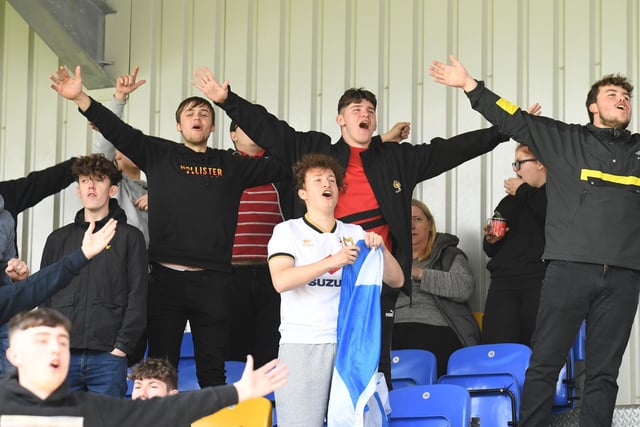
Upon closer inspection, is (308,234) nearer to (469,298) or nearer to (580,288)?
(580,288)

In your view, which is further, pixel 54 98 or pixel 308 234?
pixel 54 98

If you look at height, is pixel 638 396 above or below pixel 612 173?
below

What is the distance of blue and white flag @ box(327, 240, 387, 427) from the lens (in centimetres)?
425

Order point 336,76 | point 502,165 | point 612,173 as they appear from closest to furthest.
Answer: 1. point 612,173
2. point 502,165
3. point 336,76

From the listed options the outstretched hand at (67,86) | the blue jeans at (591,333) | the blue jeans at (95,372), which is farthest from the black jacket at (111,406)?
the outstretched hand at (67,86)

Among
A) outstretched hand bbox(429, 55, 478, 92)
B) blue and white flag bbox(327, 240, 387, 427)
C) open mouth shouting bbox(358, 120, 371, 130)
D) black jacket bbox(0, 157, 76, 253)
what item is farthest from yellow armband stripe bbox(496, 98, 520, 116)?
black jacket bbox(0, 157, 76, 253)

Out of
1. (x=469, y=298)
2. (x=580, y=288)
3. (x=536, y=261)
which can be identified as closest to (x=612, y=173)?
(x=580, y=288)

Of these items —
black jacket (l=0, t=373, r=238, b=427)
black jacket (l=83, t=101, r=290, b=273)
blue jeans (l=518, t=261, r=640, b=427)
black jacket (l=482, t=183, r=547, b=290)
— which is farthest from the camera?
black jacket (l=482, t=183, r=547, b=290)

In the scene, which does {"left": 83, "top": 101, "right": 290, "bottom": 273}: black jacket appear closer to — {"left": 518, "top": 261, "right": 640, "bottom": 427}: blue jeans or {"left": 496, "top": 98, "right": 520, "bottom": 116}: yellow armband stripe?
{"left": 496, "top": 98, "right": 520, "bottom": 116}: yellow armband stripe

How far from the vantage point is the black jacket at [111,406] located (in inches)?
121

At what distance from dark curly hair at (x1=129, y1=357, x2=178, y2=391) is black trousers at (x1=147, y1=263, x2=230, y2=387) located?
0.90 m

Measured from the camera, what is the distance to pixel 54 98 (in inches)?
318

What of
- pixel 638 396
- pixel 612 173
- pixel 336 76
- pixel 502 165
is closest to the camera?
pixel 612 173

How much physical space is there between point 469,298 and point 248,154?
1700mm
